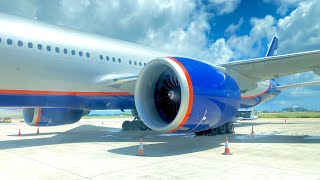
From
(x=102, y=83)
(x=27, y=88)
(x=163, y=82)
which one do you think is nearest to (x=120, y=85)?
(x=102, y=83)

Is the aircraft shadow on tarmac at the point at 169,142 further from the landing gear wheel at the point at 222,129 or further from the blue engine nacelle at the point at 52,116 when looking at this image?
the blue engine nacelle at the point at 52,116

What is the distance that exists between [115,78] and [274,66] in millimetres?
6012

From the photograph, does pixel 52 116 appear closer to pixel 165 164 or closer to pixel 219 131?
pixel 219 131

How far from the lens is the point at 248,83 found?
12344 millimetres

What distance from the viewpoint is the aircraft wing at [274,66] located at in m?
9.95

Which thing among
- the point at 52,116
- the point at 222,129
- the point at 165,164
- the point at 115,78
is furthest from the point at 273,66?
the point at 52,116

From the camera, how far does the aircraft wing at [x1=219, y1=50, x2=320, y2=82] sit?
9.95 metres

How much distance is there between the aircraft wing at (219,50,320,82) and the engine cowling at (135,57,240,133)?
2271 millimetres

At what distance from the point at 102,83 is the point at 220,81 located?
15.6 ft

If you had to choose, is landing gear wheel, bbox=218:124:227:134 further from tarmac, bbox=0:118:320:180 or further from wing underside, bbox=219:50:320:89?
tarmac, bbox=0:118:320:180

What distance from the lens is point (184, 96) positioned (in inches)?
289


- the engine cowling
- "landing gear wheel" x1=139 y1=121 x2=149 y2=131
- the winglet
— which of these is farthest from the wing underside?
the winglet

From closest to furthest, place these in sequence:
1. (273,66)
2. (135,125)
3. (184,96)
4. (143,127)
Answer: (184,96), (273,66), (143,127), (135,125)

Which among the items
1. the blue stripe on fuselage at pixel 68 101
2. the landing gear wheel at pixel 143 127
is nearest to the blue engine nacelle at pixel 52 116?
the blue stripe on fuselage at pixel 68 101
